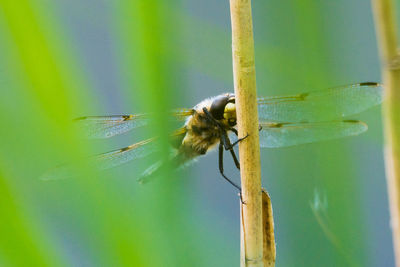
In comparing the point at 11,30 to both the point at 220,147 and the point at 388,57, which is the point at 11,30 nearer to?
the point at 388,57

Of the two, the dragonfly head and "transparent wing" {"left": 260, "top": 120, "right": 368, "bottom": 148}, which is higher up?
the dragonfly head

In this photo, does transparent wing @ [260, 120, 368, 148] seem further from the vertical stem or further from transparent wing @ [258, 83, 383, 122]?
the vertical stem

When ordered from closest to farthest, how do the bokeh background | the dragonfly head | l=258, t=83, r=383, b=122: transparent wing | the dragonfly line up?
the bokeh background, l=258, t=83, r=383, b=122: transparent wing, the dragonfly, the dragonfly head

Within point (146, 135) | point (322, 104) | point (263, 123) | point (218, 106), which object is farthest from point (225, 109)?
point (146, 135)

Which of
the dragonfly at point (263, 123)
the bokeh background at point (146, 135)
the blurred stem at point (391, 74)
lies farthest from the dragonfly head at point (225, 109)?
the blurred stem at point (391, 74)

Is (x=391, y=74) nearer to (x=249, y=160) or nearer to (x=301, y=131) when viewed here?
(x=249, y=160)

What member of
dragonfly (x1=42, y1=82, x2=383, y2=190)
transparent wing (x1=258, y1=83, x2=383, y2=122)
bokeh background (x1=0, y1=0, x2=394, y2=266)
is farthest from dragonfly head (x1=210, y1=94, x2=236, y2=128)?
bokeh background (x1=0, y1=0, x2=394, y2=266)

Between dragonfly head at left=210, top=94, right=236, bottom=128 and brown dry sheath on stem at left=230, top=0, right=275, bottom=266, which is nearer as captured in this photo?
brown dry sheath on stem at left=230, top=0, right=275, bottom=266

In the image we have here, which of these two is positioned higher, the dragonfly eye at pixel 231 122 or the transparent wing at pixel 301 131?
the dragonfly eye at pixel 231 122

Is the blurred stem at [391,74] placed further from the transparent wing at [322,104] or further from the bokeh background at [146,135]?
the transparent wing at [322,104]
